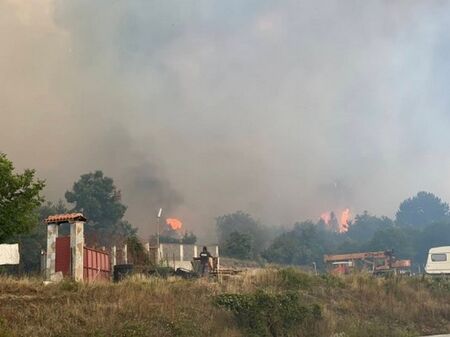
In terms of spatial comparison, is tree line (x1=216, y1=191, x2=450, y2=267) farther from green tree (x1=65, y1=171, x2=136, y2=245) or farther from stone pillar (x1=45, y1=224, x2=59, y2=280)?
stone pillar (x1=45, y1=224, x2=59, y2=280)

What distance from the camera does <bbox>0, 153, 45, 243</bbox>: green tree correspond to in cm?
2302

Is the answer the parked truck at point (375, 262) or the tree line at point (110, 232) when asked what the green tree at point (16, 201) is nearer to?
the tree line at point (110, 232)

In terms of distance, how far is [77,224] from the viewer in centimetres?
2405

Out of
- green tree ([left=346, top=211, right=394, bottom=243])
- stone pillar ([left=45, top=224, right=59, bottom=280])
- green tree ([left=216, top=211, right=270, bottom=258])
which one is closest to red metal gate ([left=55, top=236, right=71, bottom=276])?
stone pillar ([left=45, top=224, right=59, bottom=280])

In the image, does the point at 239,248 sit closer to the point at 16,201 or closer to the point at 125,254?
the point at 125,254

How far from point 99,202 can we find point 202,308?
2419 inches

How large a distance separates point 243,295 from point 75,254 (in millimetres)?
7883

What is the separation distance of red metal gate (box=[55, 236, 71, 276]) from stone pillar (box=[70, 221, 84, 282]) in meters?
0.48

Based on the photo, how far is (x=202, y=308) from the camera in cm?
2059

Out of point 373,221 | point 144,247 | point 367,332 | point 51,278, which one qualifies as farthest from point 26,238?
point 373,221

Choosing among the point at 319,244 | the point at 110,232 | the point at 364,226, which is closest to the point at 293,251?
the point at 319,244

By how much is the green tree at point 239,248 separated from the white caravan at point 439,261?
30.9 meters

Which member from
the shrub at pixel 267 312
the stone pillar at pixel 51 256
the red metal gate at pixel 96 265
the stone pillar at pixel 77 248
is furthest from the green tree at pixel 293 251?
the stone pillar at pixel 77 248

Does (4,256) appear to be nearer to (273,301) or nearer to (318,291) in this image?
(273,301)
